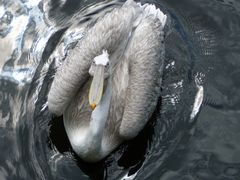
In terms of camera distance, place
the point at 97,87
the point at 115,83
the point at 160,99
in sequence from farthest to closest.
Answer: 1. the point at 160,99
2. the point at 115,83
3. the point at 97,87

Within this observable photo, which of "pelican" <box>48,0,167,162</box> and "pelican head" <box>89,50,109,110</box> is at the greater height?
"pelican head" <box>89,50,109,110</box>

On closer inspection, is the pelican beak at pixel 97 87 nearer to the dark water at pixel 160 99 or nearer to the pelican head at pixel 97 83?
the pelican head at pixel 97 83

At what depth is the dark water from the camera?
23.1 ft

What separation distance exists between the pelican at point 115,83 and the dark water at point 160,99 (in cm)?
24

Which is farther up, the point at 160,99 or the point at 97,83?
A: the point at 97,83

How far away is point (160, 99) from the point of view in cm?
762

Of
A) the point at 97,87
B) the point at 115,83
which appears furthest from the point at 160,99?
the point at 97,87

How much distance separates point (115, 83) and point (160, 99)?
690mm

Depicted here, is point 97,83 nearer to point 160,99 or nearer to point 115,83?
point 115,83

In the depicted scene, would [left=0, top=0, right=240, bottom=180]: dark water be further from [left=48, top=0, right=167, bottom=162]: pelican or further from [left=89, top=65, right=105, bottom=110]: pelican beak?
[left=89, top=65, right=105, bottom=110]: pelican beak

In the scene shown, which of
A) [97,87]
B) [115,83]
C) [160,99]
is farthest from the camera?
[160,99]

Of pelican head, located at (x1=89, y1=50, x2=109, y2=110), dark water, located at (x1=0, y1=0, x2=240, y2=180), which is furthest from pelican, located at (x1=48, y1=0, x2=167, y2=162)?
pelican head, located at (x1=89, y1=50, x2=109, y2=110)

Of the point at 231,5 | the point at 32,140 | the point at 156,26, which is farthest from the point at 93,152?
the point at 231,5

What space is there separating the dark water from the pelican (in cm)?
24
